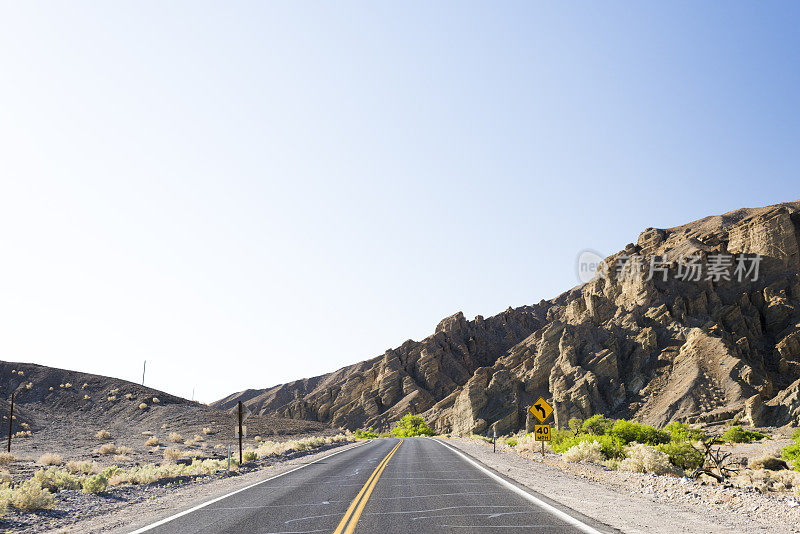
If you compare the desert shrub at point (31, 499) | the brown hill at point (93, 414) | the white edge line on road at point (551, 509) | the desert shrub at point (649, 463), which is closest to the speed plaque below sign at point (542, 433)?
the desert shrub at point (649, 463)

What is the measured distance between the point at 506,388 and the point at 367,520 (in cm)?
7891

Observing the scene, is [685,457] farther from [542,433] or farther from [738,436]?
[738,436]

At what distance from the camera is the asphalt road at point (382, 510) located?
8.95 metres

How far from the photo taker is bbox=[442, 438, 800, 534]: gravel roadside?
29.2 feet

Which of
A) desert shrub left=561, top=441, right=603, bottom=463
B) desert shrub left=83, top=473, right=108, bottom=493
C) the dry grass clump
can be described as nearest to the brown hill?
desert shrub left=83, top=473, right=108, bottom=493

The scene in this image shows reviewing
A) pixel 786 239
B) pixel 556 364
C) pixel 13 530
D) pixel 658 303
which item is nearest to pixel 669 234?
pixel 786 239

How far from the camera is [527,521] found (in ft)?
29.8

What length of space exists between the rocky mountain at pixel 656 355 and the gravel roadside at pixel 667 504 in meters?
49.5

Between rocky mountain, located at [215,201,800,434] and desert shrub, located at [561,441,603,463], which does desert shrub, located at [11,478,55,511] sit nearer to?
desert shrub, located at [561,441,603,463]

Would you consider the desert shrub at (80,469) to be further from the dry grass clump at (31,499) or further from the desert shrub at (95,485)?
the dry grass clump at (31,499)

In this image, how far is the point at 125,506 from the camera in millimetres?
13828

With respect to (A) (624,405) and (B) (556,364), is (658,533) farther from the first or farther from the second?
(B) (556,364)

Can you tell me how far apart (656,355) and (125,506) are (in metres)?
74.1

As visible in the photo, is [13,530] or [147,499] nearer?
[13,530]
